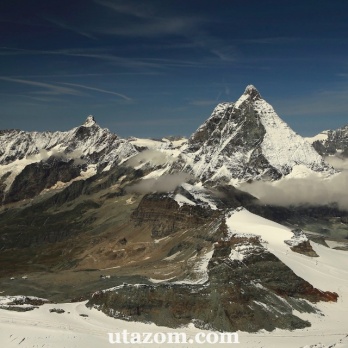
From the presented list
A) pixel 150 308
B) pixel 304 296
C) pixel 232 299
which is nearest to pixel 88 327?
pixel 150 308

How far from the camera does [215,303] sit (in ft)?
357

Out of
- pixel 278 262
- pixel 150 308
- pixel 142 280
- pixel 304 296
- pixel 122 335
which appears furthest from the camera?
pixel 142 280

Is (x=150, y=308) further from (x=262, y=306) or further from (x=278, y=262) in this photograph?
(x=278, y=262)

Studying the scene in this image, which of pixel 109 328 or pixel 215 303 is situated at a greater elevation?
pixel 215 303

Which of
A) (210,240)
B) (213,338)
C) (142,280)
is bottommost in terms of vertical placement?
(213,338)

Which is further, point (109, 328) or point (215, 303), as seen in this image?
point (215, 303)

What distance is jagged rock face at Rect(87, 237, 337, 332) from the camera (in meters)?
106

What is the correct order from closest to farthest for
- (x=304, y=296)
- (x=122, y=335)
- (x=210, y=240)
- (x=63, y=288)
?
(x=122, y=335)
(x=304, y=296)
(x=63, y=288)
(x=210, y=240)

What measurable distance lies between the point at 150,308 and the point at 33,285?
297ft

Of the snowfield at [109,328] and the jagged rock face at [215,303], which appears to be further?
the jagged rock face at [215,303]

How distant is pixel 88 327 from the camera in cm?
9888

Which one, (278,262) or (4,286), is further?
(4,286)

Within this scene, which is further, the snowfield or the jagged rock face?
the jagged rock face

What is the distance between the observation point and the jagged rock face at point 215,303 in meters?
106
